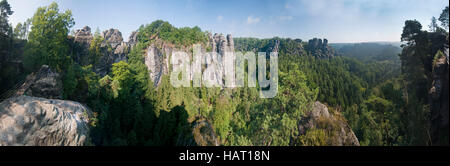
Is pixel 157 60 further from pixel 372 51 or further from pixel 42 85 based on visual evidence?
pixel 372 51

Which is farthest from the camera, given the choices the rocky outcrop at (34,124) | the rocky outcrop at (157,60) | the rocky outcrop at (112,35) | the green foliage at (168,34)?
the rocky outcrop at (112,35)

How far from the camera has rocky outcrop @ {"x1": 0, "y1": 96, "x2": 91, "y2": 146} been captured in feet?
13.2

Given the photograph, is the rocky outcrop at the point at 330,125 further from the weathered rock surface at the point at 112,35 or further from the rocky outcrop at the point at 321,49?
the weathered rock surface at the point at 112,35

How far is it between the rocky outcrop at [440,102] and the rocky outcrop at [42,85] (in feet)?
40.8

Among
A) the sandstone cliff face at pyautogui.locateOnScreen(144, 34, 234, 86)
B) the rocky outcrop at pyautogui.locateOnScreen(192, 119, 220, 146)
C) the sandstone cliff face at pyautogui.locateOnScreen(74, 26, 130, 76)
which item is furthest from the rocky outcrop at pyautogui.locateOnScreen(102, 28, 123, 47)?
the rocky outcrop at pyautogui.locateOnScreen(192, 119, 220, 146)

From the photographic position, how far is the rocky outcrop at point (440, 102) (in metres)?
4.10

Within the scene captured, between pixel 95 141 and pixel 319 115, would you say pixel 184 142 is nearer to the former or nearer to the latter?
pixel 95 141

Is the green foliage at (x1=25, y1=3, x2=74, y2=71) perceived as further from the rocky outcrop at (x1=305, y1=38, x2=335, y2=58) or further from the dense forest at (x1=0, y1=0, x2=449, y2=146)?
the rocky outcrop at (x1=305, y1=38, x2=335, y2=58)

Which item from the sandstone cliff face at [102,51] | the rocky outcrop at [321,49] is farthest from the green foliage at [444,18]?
the sandstone cliff face at [102,51]

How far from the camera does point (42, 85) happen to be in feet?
20.4

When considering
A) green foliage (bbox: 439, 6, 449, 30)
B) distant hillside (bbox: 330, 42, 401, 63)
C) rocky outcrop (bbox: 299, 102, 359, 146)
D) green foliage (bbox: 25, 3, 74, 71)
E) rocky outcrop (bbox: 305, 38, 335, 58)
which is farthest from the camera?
rocky outcrop (bbox: 305, 38, 335, 58)

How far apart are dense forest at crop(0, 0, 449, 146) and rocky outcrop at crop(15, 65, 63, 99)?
2.22 ft
